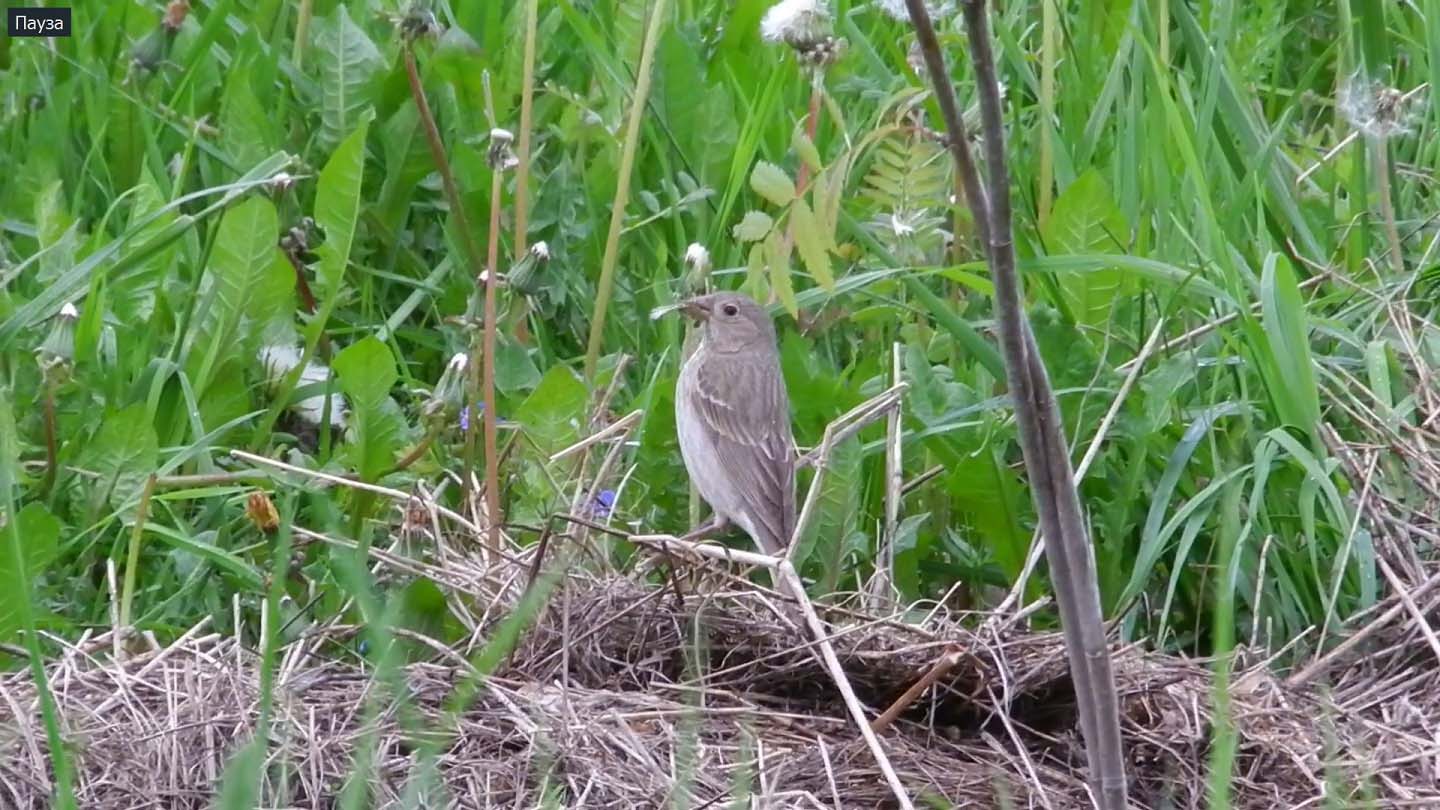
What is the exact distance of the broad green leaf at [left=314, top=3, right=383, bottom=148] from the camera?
6031 millimetres

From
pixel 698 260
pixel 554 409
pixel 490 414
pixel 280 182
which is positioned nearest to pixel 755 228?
pixel 490 414

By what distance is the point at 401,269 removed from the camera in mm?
6094

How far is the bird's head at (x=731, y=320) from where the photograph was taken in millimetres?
5477

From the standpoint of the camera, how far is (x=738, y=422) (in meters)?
5.41

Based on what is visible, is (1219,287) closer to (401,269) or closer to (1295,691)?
(1295,691)

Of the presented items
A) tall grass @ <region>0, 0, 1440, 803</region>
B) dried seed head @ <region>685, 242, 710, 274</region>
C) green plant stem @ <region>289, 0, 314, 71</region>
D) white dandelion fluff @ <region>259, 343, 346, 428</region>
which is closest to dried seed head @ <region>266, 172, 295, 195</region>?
tall grass @ <region>0, 0, 1440, 803</region>

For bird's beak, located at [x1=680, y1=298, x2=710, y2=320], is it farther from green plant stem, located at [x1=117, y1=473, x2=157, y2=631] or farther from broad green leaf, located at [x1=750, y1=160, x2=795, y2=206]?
broad green leaf, located at [x1=750, y1=160, x2=795, y2=206]

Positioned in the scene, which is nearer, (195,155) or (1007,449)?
(1007,449)

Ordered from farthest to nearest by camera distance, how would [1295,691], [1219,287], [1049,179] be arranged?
[1049,179] < [1219,287] < [1295,691]

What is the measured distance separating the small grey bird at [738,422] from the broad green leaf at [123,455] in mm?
1204

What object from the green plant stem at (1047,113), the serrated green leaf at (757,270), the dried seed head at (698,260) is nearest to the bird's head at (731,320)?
the dried seed head at (698,260)

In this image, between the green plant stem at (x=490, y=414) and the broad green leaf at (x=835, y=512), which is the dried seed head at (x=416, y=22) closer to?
the green plant stem at (x=490, y=414)

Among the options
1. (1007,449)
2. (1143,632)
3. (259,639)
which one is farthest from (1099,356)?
(259,639)

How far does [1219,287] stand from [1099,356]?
0.98 feet
